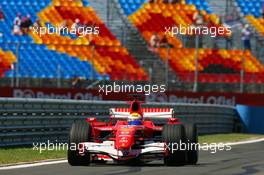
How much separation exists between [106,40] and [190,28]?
3819 millimetres

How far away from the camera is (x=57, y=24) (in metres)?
33.2

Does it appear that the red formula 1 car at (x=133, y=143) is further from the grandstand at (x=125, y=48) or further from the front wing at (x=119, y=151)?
the grandstand at (x=125, y=48)

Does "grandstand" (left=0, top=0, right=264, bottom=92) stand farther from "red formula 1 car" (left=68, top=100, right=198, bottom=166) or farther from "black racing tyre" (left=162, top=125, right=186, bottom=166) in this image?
"black racing tyre" (left=162, top=125, right=186, bottom=166)

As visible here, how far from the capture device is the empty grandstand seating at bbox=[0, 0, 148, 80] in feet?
94.1

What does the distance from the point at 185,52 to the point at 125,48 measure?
250 centimetres

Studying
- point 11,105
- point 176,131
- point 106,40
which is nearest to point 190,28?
point 106,40

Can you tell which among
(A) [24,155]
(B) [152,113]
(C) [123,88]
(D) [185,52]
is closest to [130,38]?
(D) [185,52]

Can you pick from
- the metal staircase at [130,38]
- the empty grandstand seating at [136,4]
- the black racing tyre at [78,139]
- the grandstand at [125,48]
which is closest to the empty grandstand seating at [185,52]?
the grandstand at [125,48]

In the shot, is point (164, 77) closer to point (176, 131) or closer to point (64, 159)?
point (64, 159)

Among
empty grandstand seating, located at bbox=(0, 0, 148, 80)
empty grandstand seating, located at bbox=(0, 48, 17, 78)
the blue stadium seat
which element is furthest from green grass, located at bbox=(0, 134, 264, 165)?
empty grandstand seating, located at bbox=(0, 48, 17, 78)

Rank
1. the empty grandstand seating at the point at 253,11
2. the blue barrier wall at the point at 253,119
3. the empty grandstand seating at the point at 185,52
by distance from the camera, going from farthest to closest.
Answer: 1. the empty grandstand seating at the point at 253,11
2. the empty grandstand seating at the point at 185,52
3. the blue barrier wall at the point at 253,119

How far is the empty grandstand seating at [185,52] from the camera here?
28625 mm

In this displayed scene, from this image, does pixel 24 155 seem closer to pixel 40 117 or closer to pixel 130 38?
pixel 40 117

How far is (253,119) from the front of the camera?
84.4 feet
